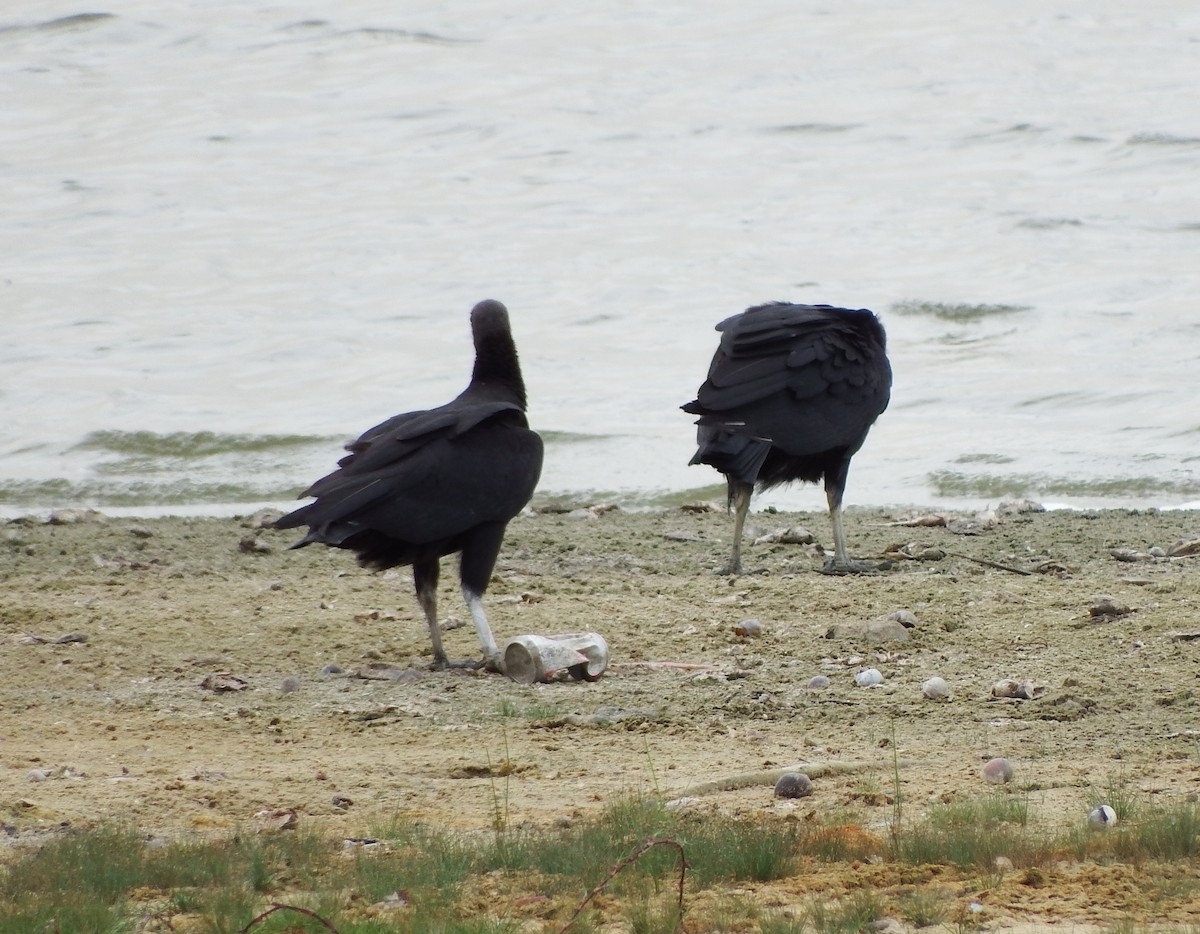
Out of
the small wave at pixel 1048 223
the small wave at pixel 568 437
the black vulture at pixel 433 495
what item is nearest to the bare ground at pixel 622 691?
the black vulture at pixel 433 495

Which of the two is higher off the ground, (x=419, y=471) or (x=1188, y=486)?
(x=419, y=471)

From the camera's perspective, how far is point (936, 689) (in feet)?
19.0

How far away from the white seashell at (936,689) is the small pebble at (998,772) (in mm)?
970

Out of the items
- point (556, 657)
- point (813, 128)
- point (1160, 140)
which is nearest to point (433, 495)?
point (556, 657)

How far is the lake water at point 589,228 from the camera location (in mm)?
13500

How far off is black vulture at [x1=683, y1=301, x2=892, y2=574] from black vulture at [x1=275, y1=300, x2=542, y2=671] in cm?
152

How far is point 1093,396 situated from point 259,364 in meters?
7.68

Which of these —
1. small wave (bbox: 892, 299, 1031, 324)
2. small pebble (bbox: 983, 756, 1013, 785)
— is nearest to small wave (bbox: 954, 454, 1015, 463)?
small wave (bbox: 892, 299, 1031, 324)

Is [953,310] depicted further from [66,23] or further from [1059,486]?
[66,23]

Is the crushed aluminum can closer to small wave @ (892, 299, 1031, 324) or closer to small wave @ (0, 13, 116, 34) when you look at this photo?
small wave @ (892, 299, 1031, 324)

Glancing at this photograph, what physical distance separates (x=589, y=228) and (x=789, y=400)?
43.5 feet

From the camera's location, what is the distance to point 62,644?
6945 mm

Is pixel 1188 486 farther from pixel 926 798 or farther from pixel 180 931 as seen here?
pixel 180 931

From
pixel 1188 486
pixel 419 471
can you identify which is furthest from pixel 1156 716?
pixel 1188 486
